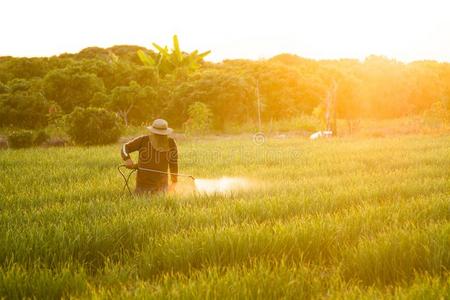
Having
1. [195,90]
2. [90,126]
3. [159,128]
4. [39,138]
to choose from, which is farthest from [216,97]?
[159,128]

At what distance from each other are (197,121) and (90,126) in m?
9.85

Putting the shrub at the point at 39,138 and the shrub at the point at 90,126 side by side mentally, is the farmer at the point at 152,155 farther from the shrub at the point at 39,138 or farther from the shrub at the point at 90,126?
the shrub at the point at 39,138

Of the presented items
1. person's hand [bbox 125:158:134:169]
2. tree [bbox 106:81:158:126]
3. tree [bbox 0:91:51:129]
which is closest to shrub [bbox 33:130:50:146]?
tree [bbox 0:91:51:129]

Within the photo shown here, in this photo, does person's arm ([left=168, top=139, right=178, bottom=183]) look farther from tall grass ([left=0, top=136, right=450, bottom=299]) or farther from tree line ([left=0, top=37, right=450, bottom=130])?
tree line ([left=0, top=37, right=450, bottom=130])

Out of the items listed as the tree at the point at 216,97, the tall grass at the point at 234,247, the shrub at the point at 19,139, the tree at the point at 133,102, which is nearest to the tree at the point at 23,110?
the tree at the point at 133,102

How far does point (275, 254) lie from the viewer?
11.0 ft

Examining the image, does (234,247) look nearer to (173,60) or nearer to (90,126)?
(90,126)

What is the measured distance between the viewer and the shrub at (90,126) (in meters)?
17.6

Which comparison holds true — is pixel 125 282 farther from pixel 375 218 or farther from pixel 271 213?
pixel 375 218

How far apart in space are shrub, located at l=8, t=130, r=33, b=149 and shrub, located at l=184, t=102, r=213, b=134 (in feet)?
35.2

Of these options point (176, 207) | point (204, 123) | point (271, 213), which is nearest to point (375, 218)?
point (271, 213)

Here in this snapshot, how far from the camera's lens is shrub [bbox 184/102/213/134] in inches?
1041

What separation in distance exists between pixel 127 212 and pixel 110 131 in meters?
14.1

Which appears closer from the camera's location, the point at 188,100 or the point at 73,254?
the point at 73,254
